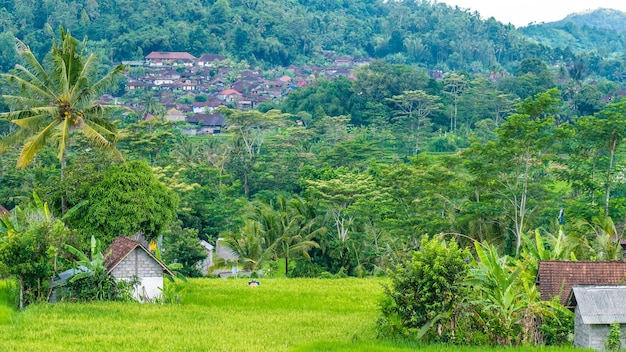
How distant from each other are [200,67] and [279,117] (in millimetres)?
50136

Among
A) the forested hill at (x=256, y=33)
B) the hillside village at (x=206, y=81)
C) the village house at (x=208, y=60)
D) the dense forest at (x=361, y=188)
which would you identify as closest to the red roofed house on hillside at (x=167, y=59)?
the hillside village at (x=206, y=81)

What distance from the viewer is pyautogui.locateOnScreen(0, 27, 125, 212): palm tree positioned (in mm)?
23641

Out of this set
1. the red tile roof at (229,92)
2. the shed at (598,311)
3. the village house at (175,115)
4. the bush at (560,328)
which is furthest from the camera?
the red tile roof at (229,92)

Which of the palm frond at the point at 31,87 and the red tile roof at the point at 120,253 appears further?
the palm frond at the point at 31,87

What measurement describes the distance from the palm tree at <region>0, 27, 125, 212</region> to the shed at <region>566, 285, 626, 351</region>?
1347cm

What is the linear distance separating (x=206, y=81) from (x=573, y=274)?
273 feet

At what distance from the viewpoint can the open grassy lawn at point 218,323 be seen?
53.2ft

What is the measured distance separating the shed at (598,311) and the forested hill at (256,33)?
90.2m

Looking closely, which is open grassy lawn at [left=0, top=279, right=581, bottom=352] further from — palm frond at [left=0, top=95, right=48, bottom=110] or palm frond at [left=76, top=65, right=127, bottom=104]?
palm frond at [left=0, top=95, right=48, bottom=110]

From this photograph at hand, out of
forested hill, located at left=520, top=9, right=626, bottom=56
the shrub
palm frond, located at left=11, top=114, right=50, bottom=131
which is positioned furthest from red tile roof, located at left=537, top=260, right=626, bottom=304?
forested hill, located at left=520, top=9, right=626, bottom=56

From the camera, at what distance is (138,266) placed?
21.0 meters

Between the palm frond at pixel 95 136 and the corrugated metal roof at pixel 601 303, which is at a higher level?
the palm frond at pixel 95 136

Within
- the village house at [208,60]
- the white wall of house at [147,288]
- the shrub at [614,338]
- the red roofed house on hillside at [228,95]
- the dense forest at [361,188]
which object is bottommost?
the shrub at [614,338]

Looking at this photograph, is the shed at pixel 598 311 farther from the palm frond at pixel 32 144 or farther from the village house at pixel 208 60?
the village house at pixel 208 60
